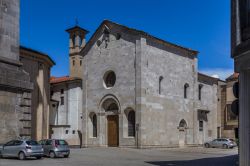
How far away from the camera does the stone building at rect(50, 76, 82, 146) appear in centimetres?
5456

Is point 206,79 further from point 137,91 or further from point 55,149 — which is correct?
point 55,149

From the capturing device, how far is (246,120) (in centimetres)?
1448

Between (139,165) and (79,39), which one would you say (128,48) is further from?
(79,39)

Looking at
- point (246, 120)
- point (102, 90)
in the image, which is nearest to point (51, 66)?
point (102, 90)

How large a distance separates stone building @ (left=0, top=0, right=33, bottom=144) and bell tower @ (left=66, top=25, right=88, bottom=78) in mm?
51961

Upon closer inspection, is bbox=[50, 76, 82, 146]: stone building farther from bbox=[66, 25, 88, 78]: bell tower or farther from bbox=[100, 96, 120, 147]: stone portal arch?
bbox=[100, 96, 120, 147]: stone portal arch

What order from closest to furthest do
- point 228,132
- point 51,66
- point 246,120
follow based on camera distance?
point 246,120, point 51,66, point 228,132

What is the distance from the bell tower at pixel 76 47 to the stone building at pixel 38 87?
26.4 m

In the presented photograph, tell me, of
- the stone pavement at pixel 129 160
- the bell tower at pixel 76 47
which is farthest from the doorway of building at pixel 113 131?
the bell tower at pixel 76 47

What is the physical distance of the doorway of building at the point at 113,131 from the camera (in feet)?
129

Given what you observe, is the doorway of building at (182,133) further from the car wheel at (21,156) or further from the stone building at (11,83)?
the stone building at (11,83)

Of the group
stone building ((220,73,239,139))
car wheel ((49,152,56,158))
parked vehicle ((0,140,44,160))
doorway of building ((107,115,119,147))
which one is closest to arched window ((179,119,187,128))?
doorway of building ((107,115,119,147))

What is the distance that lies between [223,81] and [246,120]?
4431 cm

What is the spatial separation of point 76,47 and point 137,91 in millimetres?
34418
